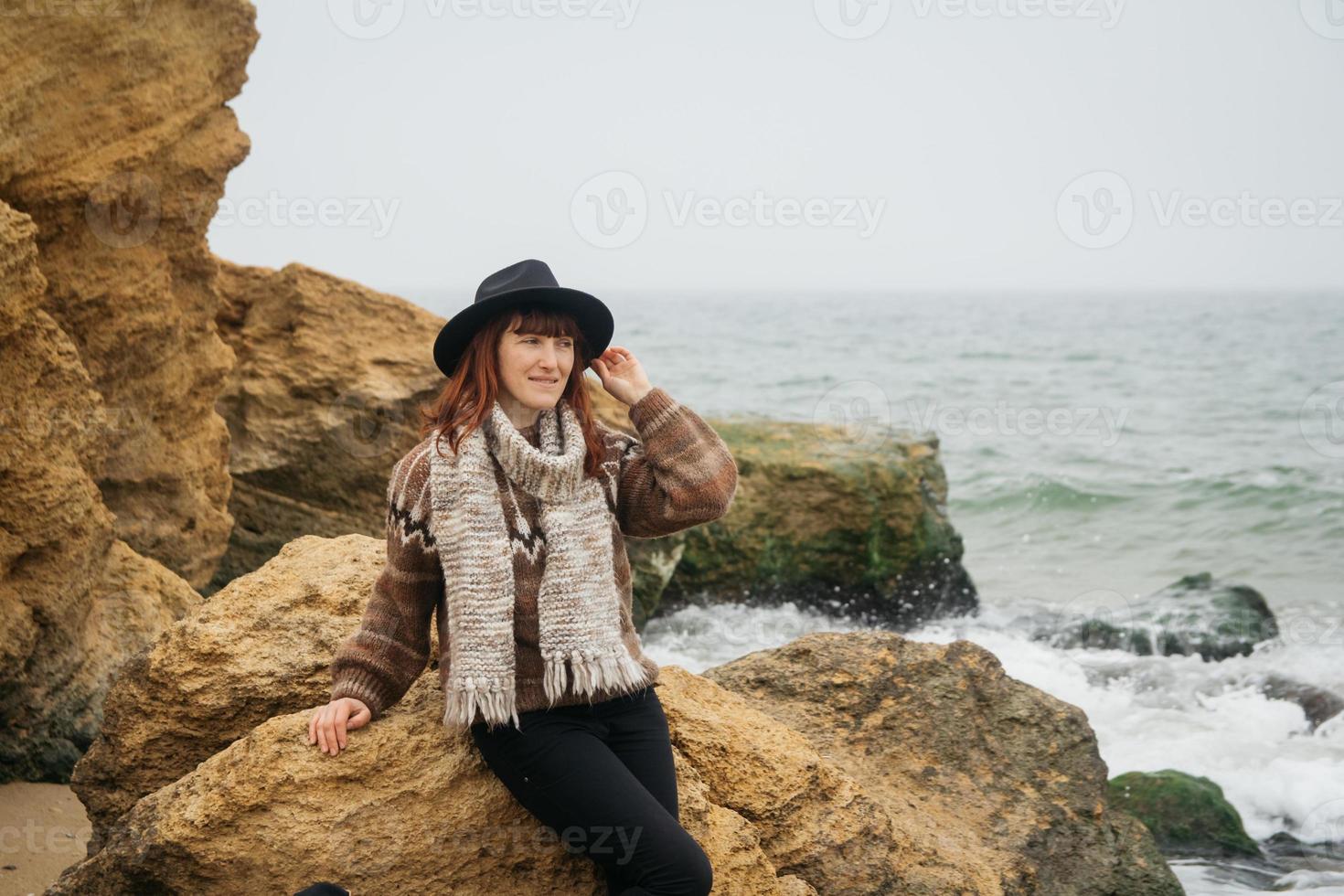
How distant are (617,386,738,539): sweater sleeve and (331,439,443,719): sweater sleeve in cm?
51

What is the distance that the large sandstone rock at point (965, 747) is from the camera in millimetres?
4215

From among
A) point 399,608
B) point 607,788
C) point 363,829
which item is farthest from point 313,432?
point 607,788

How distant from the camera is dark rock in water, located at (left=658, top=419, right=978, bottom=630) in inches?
395

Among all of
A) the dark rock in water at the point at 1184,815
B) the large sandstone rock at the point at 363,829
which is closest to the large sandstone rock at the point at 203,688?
the large sandstone rock at the point at 363,829

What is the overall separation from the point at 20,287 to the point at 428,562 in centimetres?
239

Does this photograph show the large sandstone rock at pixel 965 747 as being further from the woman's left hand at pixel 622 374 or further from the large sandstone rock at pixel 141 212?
the large sandstone rock at pixel 141 212

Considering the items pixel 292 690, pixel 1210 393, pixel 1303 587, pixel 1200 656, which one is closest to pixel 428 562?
pixel 292 690

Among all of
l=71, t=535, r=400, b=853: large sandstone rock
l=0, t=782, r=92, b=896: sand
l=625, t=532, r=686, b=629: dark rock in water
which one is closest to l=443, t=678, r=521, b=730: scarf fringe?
l=71, t=535, r=400, b=853: large sandstone rock

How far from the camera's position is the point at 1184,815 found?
615 cm

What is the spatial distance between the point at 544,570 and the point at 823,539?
288 inches

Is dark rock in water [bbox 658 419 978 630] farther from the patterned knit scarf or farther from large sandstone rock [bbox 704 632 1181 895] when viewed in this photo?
the patterned knit scarf

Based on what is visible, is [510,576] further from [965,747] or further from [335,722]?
[965,747]

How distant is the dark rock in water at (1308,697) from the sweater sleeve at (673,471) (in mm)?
6700

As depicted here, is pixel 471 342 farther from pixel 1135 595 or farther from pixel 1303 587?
pixel 1303 587
